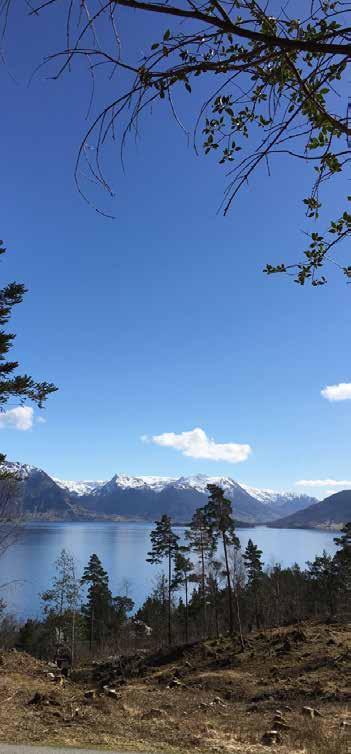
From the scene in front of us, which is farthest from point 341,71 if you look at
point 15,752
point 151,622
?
point 151,622

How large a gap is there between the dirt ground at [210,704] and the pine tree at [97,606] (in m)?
27.4

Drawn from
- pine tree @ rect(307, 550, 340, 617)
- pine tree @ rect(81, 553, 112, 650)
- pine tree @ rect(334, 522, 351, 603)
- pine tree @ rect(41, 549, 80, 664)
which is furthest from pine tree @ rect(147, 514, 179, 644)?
pine tree @ rect(307, 550, 340, 617)

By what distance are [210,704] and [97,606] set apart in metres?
46.8

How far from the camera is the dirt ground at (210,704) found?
803cm

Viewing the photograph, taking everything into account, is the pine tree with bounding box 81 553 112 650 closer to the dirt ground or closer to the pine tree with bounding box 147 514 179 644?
the pine tree with bounding box 147 514 179 644

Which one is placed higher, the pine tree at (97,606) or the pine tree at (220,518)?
the pine tree at (220,518)

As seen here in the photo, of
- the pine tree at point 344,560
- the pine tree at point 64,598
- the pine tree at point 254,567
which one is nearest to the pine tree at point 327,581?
the pine tree at point 344,560

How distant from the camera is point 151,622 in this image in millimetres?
61250

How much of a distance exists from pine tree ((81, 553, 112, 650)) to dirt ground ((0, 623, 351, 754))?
90.0 ft

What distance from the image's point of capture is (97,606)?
5703 centimetres

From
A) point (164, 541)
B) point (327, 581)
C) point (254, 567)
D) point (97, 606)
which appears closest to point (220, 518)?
point (164, 541)

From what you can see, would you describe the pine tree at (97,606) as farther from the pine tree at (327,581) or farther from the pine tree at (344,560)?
the pine tree at (344,560)

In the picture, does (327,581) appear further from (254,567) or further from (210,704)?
(210,704)

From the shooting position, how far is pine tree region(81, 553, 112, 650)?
53750 millimetres
